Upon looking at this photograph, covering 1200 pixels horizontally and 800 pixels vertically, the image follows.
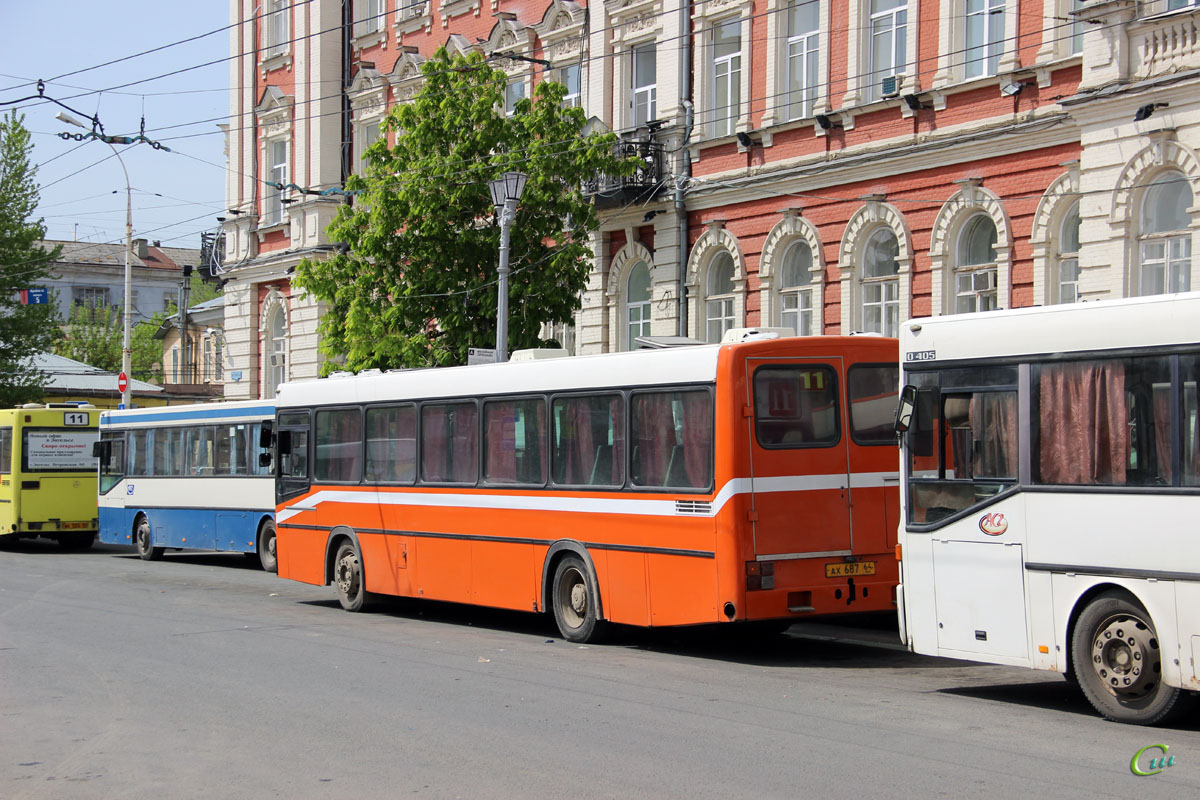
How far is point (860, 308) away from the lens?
24562 millimetres

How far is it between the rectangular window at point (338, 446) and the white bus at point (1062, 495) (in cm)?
853

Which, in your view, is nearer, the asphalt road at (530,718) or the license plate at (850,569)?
the asphalt road at (530,718)

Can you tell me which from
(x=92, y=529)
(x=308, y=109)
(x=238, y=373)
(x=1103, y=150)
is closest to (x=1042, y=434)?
(x=1103, y=150)

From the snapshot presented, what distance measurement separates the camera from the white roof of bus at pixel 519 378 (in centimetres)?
1313

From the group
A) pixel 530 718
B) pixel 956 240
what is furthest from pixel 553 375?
pixel 956 240

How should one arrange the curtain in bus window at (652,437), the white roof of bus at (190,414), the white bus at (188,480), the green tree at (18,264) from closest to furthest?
the curtain in bus window at (652,437), the white bus at (188,480), the white roof of bus at (190,414), the green tree at (18,264)

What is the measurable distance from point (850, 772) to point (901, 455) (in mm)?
3538

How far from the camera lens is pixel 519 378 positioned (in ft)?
49.7

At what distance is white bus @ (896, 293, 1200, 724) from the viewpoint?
9117 millimetres

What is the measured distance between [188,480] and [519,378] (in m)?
13.3

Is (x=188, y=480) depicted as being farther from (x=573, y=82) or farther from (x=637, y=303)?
(x=573, y=82)

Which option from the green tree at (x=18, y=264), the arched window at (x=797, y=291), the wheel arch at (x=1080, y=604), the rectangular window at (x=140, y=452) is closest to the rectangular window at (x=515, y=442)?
the wheel arch at (x=1080, y=604)

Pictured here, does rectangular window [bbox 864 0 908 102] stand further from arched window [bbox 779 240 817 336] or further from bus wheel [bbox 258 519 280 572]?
bus wheel [bbox 258 519 280 572]

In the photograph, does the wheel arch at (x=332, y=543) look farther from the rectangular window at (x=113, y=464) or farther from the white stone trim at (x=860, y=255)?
the rectangular window at (x=113, y=464)
